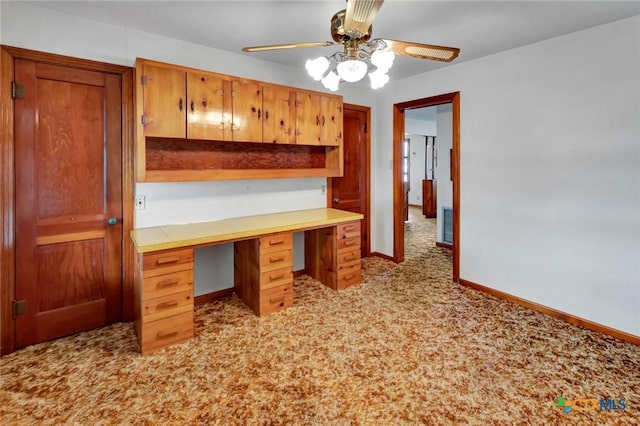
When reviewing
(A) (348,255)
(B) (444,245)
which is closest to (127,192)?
(A) (348,255)

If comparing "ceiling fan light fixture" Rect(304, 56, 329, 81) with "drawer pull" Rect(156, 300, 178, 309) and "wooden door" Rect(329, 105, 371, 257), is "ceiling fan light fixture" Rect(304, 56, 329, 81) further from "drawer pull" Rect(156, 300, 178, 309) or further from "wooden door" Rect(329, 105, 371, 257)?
"wooden door" Rect(329, 105, 371, 257)

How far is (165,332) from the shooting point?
2434 mm

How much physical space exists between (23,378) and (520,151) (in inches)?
173

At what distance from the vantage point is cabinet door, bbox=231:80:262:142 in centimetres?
294

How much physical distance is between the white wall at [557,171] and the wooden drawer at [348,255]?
4.14ft

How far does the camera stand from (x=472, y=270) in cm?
371

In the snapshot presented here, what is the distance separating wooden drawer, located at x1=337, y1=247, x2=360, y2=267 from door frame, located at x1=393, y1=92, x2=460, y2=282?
110 cm

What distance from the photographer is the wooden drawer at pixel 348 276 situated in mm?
3590

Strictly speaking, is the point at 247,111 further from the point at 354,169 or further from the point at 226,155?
the point at 354,169

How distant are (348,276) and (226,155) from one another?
1865mm

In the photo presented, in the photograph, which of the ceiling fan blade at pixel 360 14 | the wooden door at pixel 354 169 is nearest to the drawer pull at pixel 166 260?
the ceiling fan blade at pixel 360 14

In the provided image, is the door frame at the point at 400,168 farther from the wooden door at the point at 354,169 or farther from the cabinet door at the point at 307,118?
the cabinet door at the point at 307,118

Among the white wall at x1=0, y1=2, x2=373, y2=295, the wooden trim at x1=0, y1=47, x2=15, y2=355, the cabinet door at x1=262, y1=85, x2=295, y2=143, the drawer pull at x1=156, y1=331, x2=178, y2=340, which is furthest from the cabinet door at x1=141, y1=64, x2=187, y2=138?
the drawer pull at x1=156, y1=331, x2=178, y2=340

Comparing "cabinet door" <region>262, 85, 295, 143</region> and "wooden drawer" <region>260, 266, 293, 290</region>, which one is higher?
"cabinet door" <region>262, 85, 295, 143</region>
